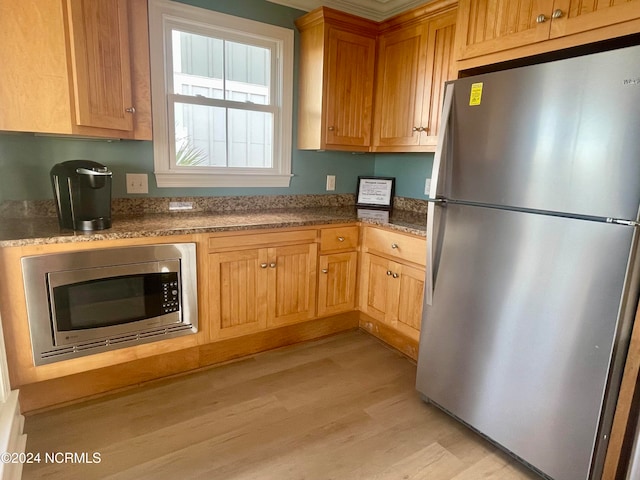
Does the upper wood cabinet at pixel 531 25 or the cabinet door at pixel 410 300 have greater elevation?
the upper wood cabinet at pixel 531 25

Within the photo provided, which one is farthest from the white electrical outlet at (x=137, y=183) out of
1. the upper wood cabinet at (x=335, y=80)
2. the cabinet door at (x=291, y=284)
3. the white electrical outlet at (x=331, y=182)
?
the white electrical outlet at (x=331, y=182)

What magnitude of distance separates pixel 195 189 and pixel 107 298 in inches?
36.9

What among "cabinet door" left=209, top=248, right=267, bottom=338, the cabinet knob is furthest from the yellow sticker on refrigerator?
"cabinet door" left=209, top=248, right=267, bottom=338

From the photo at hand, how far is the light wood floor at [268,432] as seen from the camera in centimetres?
161

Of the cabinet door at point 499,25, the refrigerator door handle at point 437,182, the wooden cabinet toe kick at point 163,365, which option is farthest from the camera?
the wooden cabinet toe kick at point 163,365

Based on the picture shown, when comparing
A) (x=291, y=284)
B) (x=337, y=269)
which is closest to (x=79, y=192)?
(x=291, y=284)

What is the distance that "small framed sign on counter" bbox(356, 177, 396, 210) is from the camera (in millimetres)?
3148

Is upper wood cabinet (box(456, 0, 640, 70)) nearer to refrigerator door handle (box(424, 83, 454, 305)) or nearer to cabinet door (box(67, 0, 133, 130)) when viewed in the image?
refrigerator door handle (box(424, 83, 454, 305))

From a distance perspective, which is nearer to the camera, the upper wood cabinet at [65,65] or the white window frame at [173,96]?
the upper wood cabinet at [65,65]

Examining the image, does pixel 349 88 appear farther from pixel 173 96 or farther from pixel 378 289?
pixel 378 289

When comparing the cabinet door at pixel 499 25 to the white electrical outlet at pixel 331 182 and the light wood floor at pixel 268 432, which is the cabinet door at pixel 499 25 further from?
the light wood floor at pixel 268 432

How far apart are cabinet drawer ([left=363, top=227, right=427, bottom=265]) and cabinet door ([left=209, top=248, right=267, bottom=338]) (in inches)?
29.1

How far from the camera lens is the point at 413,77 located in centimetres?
260

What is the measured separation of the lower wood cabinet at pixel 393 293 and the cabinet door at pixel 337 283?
0.08 metres
